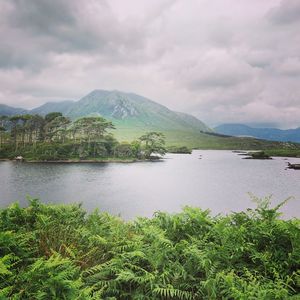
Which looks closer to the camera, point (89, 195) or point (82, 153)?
point (89, 195)

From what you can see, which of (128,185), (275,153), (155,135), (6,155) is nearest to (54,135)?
(6,155)

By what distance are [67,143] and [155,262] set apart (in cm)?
12879

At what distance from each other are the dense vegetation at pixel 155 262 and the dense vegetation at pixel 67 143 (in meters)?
115

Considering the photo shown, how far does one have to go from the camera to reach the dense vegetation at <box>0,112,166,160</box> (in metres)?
123

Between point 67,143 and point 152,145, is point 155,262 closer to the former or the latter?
point 67,143

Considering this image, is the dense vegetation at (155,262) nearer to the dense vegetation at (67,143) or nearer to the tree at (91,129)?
the dense vegetation at (67,143)

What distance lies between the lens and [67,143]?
129375 millimetres

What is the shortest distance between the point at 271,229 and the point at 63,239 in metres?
5.24

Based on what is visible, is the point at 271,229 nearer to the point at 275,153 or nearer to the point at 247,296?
the point at 247,296

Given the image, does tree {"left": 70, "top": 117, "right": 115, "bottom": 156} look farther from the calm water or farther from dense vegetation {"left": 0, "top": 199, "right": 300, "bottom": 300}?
dense vegetation {"left": 0, "top": 199, "right": 300, "bottom": 300}

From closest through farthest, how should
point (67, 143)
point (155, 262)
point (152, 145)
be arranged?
point (155, 262) → point (67, 143) → point (152, 145)

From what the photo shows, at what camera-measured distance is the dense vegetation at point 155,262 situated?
5.06 meters

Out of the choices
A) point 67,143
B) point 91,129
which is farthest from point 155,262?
point 91,129

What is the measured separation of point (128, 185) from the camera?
6034 centimetres
